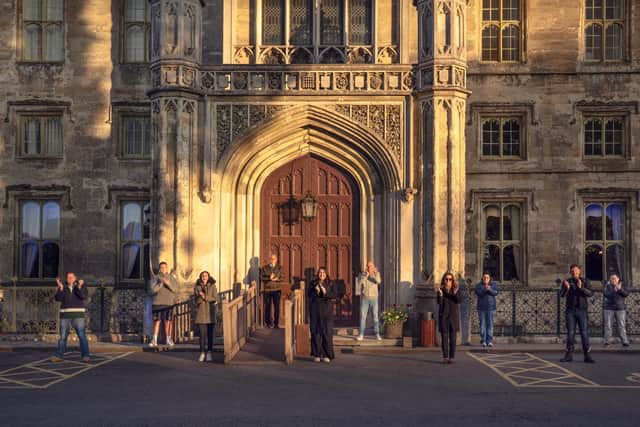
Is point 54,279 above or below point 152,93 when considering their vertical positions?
below

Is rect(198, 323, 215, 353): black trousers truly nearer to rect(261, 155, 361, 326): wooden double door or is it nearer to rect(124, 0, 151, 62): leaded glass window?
rect(261, 155, 361, 326): wooden double door

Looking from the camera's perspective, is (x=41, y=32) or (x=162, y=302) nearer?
(x=162, y=302)

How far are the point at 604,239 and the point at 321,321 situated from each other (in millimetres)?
9409

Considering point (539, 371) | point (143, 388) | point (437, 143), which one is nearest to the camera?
point (143, 388)

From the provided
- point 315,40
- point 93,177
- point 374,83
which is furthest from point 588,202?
point 93,177

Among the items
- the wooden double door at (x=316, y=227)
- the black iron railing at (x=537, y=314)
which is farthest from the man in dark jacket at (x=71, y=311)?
the black iron railing at (x=537, y=314)

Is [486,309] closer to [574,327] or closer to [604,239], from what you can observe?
[574,327]

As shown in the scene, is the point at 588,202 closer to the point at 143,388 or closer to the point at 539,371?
the point at 539,371

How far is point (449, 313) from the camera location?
14109 mm

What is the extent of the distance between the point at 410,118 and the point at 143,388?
8.78 meters

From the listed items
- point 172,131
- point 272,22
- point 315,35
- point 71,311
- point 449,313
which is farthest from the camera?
point 272,22

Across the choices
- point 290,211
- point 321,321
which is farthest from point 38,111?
point 321,321

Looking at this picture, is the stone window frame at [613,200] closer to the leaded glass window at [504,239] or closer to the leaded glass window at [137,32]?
the leaded glass window at [504,239]

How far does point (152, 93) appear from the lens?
54.9ft
